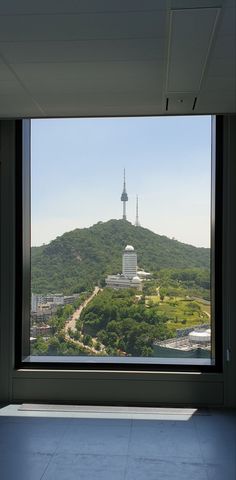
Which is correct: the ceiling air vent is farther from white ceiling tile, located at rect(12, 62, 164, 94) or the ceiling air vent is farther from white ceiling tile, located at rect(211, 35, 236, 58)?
white ceiling tile, located at rect(211, 35, 236, 58)

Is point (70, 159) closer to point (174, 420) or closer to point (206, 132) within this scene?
point (206, 132)

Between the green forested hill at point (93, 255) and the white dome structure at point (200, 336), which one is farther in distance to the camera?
the green forested hill at point (93, 255)

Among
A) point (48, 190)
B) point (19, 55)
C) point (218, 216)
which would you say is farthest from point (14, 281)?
point (19, 55)

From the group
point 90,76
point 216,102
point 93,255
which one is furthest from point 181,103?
point 93,255

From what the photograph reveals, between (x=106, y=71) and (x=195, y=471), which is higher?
(x=106, y=71)

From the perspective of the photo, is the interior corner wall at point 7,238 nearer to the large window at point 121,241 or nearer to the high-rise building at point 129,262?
the large window at point 121,241

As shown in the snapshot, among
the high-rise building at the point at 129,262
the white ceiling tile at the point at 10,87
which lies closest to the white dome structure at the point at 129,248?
the high-rise building at the point at 129,262
